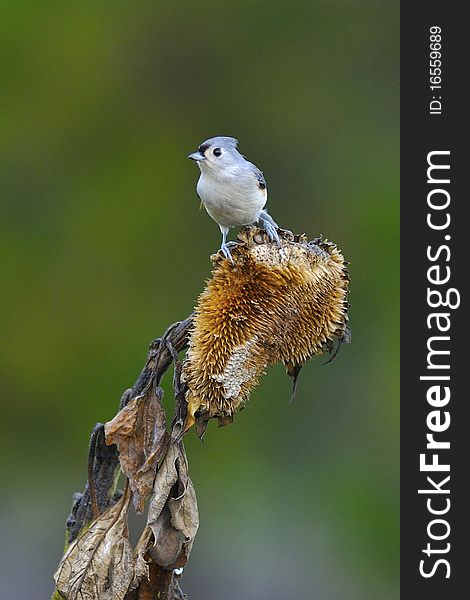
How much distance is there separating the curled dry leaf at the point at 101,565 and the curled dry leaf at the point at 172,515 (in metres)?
0.04

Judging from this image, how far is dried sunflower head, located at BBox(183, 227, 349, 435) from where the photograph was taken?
5.30 ft

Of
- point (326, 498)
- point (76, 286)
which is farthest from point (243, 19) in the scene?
point (326, 498)

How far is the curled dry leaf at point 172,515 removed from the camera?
160cm

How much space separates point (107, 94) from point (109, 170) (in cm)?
33

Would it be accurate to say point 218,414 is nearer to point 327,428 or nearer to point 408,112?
point 408,112

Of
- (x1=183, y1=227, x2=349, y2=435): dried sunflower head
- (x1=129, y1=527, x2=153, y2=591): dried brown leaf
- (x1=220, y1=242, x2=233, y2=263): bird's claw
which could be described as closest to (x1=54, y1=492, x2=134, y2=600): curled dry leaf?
(x1=129, y1=527, x2=153, y2=591): dried brown leaf

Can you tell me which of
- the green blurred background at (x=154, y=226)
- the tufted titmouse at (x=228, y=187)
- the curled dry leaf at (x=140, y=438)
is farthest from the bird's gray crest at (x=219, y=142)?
the green blurred background at (x=154, y=226)

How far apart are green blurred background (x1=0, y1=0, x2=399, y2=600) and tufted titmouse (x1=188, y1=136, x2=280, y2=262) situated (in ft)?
7.73

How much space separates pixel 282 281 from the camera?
1.66m

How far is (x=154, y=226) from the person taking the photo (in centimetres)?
469

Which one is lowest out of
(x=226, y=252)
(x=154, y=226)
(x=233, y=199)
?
(x=226, y=252)

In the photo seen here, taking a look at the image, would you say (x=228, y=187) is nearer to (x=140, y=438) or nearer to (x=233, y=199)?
(x=233, y=199)

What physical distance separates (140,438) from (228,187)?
0.62m

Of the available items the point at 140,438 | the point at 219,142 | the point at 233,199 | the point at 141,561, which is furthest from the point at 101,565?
the point at 219,142
